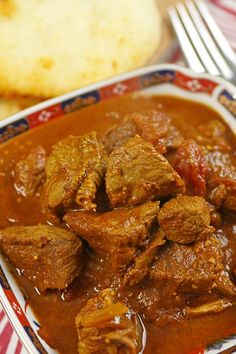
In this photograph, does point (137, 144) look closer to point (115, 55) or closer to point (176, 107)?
point (176, 107)

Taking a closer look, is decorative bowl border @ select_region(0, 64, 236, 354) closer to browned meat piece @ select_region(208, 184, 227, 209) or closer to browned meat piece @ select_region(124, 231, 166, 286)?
browned meat piece @ select_region(208, 184, 227, 209)

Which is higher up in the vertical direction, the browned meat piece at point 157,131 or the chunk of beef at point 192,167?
the browned meat piece at point 157,131

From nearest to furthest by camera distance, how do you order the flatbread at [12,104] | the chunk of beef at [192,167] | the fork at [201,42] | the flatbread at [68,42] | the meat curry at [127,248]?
the meat curry at [127,248], the chunk of beef at [192,167], the flatbread at [12,104], the flatbread at [68,42], the fork at [201,42]

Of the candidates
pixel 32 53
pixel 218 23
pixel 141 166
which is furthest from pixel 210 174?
pixel 218 23

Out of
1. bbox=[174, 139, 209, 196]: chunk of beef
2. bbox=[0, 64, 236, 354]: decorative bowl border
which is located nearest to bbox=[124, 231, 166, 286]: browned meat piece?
bbox=[174, 139, 209, 196]: chunk of beef

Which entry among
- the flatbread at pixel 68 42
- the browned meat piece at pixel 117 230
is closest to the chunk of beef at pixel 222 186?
the browned meat piece at pixel 117 230

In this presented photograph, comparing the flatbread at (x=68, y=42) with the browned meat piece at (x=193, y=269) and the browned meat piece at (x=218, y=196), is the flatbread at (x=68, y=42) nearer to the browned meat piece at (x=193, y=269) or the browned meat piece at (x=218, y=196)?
the browned meat piece at (x=218, y=196)
